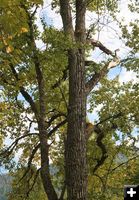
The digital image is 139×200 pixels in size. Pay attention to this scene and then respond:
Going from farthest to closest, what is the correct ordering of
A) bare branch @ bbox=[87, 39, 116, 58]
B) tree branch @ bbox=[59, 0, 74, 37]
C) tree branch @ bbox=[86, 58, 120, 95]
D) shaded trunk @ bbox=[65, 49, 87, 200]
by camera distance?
bare branch @ bbox=[87, 39, 116, 58] → tree branch @ bbox=[86, 58, 120, 95] → tree branch @ bbox=[59, 0, 74, 37] → shaded trunk @ bbox=[65, 49, 87, 200]

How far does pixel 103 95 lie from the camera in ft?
72.3

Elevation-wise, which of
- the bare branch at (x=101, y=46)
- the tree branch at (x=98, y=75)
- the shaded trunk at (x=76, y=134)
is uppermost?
the bare branch at (x=101, y=46)

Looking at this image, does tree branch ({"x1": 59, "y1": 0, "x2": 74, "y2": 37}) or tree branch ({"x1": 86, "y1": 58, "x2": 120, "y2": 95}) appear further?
tree branch ({"x1": 86, "y1": 58, "x2": 120, "y2": 95})

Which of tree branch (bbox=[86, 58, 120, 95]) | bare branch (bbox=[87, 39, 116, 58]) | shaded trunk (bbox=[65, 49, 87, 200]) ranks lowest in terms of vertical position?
shaded trunk (bbox=[65, 49, 87, 200])

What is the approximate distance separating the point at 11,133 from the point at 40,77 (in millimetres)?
5312

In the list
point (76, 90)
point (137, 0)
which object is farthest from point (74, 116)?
point (137, 0)

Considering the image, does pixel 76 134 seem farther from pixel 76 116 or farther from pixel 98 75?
pixel 98 75

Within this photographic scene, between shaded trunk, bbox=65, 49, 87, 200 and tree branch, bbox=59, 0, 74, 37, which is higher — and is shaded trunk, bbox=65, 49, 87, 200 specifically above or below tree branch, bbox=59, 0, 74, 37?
below

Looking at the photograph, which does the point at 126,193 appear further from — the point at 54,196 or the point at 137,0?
A: the point at 137,0

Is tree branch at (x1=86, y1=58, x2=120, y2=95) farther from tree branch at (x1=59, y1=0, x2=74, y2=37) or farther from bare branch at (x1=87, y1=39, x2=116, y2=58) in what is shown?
tree branch at (x1=59, y1=0, x2=74, y2=37)

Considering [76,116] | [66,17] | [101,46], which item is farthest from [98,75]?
[76,116]

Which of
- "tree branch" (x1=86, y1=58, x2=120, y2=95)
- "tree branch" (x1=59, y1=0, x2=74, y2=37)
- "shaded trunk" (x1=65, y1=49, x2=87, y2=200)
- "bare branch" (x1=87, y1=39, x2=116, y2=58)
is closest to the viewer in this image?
"shaded trunk" (x1=65, y1=49, x2=87, y2=200)

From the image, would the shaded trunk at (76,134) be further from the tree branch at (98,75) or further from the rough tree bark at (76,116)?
the tree branch at (98,75)

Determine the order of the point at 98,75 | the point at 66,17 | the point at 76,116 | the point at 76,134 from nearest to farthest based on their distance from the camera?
the point at 76,134 → the point at 76,116 → the point at 66,17 → the point at 98,75
